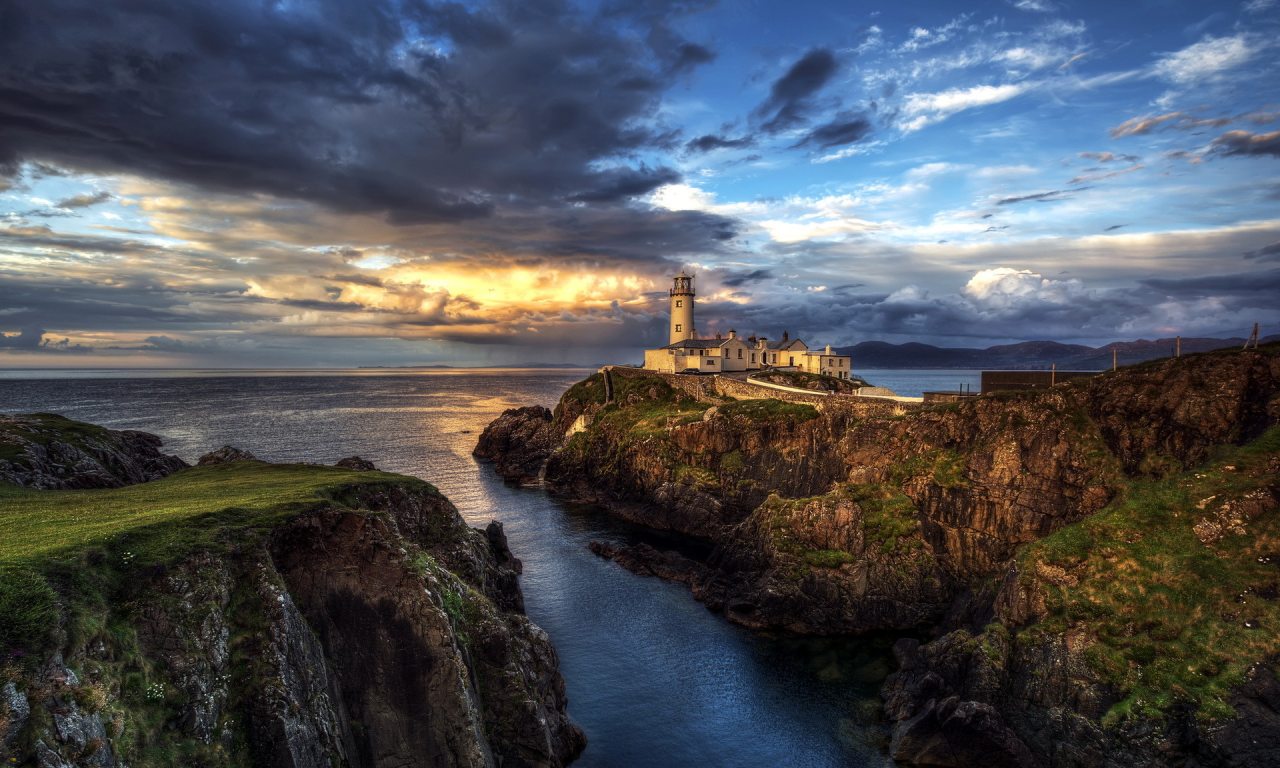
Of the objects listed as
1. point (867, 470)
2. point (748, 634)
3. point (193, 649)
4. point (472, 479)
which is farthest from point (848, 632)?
point (472, 479)

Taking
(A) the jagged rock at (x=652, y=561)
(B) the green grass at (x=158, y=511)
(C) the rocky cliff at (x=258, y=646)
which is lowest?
(A) the jagged rock at (x=652, y=561)

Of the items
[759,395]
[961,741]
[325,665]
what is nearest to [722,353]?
[759,395]

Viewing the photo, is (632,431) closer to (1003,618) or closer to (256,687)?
(1003,618)

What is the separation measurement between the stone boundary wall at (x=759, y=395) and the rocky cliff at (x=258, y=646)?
123 ft

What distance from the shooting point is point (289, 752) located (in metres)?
17.0

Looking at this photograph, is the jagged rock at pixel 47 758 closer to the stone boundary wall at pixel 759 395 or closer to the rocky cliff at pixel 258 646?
the rocky cliff at pixel 258 646

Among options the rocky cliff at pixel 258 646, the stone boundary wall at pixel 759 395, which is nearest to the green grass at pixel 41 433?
the rocky cliff at pixel 258 646

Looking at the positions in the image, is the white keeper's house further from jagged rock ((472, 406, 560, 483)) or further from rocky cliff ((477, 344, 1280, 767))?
rocky cliff ((477, 344, 1280, 767))

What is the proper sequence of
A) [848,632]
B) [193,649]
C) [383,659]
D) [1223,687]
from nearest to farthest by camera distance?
[193,649]
[383,659]
[1223,687]
[848,632]

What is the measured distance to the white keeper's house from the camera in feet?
320

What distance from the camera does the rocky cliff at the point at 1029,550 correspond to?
25516mm

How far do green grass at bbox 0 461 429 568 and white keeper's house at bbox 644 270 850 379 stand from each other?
221 ft

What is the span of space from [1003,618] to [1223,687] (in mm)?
8521

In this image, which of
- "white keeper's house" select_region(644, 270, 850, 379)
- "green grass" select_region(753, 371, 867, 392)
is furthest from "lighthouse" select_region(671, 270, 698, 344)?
"green grass" select_region(753, 371, 867, 392)
